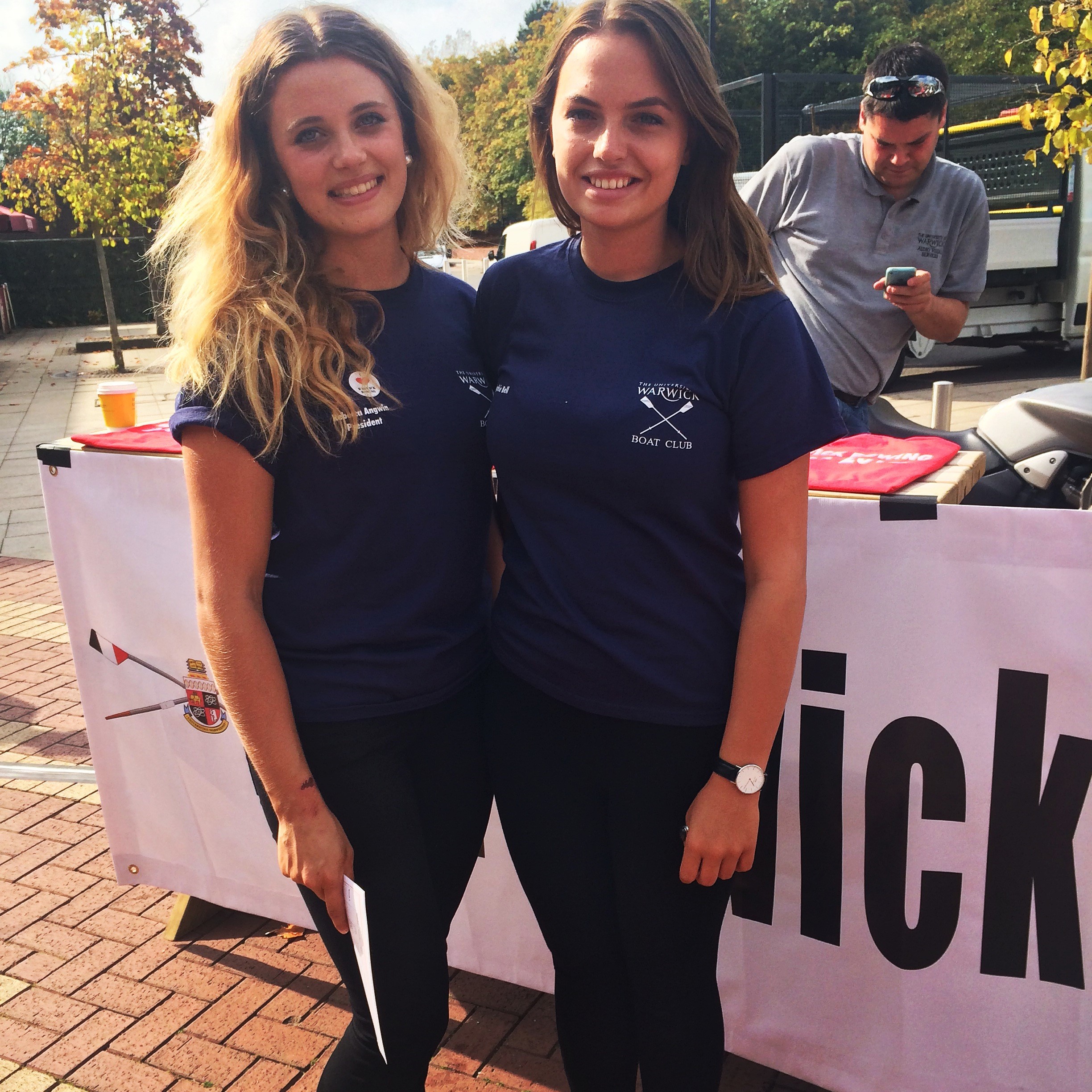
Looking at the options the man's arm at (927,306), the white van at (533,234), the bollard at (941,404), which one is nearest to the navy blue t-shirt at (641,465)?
the man's arm at (927,306)

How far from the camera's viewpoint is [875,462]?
2098 mm

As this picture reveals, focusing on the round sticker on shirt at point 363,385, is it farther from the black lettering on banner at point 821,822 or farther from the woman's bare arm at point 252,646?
the black lettering on banner at point 821,822

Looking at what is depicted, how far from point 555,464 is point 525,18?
76.7 m

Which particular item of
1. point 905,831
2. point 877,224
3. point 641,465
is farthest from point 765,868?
point 877,224

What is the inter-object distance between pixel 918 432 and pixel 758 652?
5.74 ft

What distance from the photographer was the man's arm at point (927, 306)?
271cm

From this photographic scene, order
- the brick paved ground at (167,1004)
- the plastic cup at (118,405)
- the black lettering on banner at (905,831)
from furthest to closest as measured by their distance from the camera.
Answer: the plastic cup at (118,405)
the brick paved ground at (167,1004)
the black lettering on banner at (905,831)

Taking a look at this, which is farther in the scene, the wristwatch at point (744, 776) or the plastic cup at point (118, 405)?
the plastic cup at point (118, 405)

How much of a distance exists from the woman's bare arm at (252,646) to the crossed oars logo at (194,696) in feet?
3.58

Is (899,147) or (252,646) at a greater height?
(899,147)

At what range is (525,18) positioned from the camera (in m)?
69.4

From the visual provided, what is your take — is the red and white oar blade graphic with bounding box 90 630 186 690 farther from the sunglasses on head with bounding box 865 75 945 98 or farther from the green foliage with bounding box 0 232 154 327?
the green foliage with bounding box 0 232 154 327

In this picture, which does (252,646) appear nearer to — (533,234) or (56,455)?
(56,455)

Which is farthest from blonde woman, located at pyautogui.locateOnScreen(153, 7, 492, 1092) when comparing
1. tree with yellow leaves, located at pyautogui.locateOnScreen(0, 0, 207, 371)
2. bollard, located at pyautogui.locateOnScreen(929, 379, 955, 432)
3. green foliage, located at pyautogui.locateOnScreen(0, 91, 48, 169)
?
green foliage, located at pyautogui.locateOnScreen(0, 91, 48, 169)
